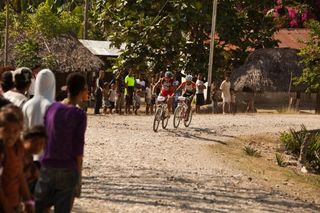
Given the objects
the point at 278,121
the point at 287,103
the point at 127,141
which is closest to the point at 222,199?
the point at 127,141

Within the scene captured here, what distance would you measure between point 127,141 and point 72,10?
34.9m

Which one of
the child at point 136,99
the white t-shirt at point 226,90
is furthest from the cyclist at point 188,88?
the white t-shirt at point 226,90

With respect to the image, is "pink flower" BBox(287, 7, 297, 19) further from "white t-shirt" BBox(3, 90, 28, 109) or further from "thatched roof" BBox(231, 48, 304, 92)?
"white t-shirt" BBox(3, 90, 28, 109)

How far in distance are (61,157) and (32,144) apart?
0.28 m

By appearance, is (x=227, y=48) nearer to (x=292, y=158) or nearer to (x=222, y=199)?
(x=292, y=158)

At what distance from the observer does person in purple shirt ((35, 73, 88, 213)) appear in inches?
215

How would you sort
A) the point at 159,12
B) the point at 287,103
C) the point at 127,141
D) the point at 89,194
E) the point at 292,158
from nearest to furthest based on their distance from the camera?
the point at 89,194 < the point at 127,141 < the point at 292,158 < the point at 159,12 < the point at 287,103

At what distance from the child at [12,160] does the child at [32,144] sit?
0.26 metres

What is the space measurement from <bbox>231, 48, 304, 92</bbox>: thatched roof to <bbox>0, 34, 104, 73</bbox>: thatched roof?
24.2ft

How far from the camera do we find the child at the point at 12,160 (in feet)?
16.5

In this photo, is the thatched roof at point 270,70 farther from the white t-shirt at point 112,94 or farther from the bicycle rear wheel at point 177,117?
the bicycle rear wheel at point 177,117

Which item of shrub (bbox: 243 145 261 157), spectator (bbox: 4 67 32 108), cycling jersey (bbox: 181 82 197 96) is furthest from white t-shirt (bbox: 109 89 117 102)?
spectator (bbox: 4 67 32 108)

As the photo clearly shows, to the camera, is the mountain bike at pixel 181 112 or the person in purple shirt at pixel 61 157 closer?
the person in purple shirt at pixel 61 157

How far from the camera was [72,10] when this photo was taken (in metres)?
48.7
